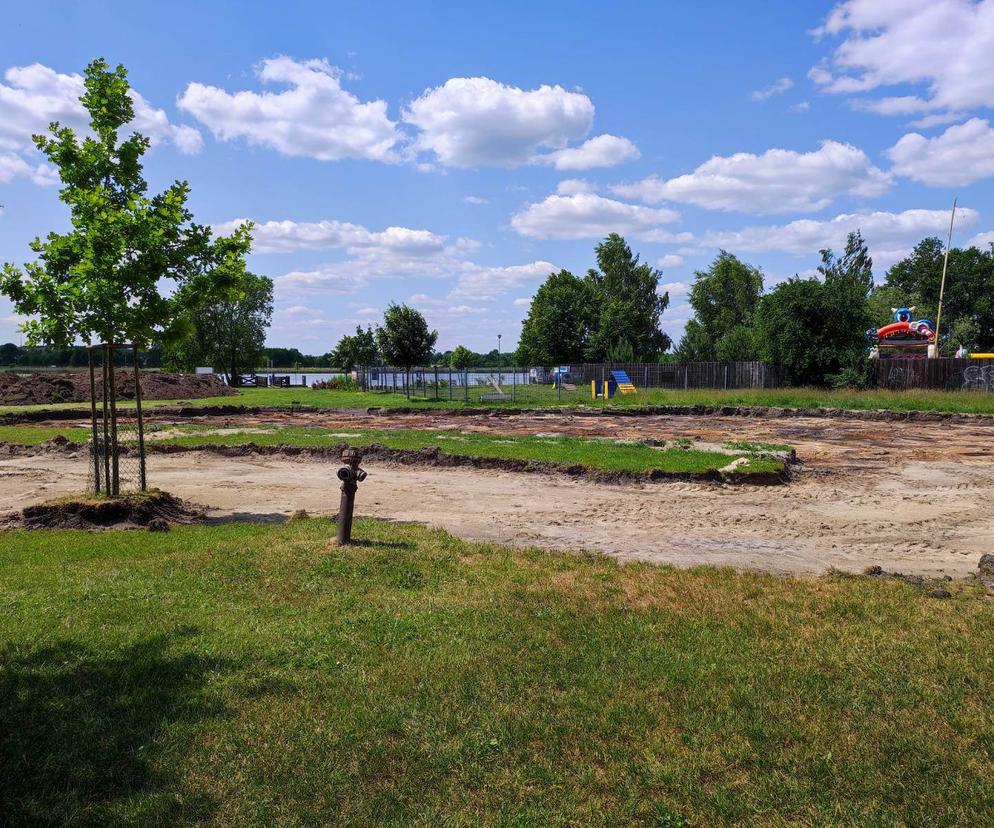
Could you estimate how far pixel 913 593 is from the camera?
24.7ft

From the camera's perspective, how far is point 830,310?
4666 centimetres

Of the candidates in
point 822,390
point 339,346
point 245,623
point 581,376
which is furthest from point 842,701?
point 339,346

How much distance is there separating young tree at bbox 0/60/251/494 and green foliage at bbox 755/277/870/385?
43096mm

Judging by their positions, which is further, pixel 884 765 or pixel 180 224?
pixel 180 224

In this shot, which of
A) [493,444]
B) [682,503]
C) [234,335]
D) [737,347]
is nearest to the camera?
[682,503]

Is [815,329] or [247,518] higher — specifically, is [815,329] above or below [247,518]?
above

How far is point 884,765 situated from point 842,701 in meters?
0.81

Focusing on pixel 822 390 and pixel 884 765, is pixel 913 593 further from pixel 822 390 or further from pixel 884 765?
pixel 822 390

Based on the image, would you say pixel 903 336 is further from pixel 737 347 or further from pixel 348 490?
pixel 348 490

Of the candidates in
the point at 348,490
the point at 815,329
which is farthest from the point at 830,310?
the point at 348,490

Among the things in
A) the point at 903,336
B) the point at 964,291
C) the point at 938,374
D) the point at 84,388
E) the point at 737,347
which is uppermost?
the point at 964,291

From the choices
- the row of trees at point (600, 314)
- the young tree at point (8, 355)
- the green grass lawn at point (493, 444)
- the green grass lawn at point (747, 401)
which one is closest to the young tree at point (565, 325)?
the row of trees at point (600, 314)

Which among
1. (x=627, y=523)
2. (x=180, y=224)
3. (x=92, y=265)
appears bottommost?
(x=627, y=523)

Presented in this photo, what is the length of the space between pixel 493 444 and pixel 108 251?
13118mm
